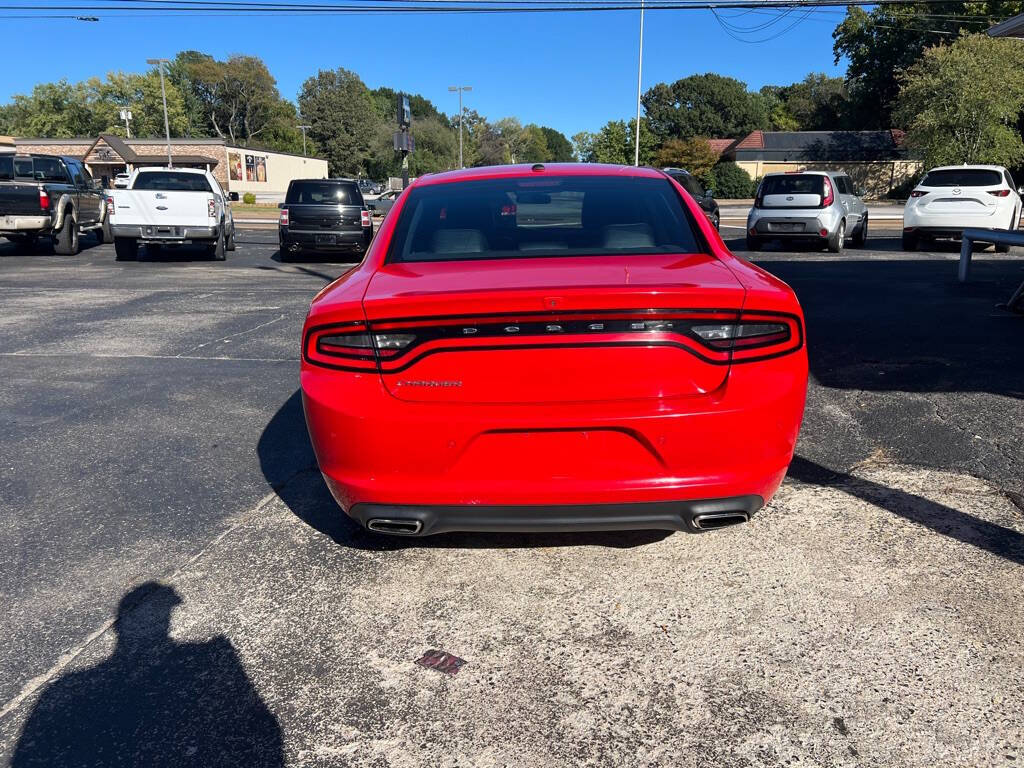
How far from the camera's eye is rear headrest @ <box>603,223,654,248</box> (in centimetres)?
373

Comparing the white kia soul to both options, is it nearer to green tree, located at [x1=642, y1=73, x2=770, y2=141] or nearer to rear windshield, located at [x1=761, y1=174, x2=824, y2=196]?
rear windshield, located at [x1=761, y1=174, x2=824, y2=196]

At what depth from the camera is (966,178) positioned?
1692 cm

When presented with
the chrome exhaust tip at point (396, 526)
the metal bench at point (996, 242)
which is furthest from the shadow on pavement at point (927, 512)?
the metal bench at point (996, 242)

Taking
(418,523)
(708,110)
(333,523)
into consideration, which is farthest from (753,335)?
(708,110)

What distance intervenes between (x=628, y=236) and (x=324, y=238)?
47.1 ft

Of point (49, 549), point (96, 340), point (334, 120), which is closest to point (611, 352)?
point (49, 549)

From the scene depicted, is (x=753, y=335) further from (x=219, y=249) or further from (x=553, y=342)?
(x=219, y=249)

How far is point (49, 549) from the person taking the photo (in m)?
3.66

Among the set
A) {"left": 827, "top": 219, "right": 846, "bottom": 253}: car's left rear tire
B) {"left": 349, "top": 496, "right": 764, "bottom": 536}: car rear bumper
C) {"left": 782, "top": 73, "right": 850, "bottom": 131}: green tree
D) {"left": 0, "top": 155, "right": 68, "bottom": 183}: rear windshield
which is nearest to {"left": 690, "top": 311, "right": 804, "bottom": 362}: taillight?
{"left": 349, "top": 496, "right": 764, "bottom": 536}: car rear bumper

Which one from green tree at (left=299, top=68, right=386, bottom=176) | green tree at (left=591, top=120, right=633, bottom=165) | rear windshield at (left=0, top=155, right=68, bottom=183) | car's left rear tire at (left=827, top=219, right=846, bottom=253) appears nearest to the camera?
car's left rear tire at (left=827, top=219, right=846, bottom=253)

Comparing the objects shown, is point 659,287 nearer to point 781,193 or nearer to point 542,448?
point 542,448

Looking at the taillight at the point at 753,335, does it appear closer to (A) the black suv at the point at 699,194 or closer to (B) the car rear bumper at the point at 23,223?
(A) the black suv at the point at 699,194

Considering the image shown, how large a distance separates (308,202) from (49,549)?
1490 centimetres

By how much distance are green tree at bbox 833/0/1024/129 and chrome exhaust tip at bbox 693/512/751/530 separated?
65.9 meters
